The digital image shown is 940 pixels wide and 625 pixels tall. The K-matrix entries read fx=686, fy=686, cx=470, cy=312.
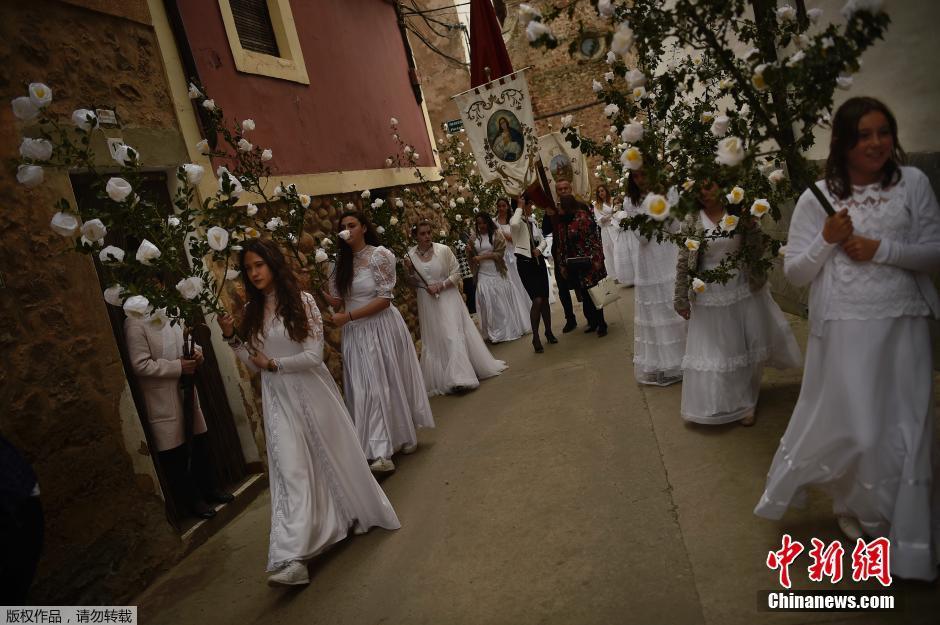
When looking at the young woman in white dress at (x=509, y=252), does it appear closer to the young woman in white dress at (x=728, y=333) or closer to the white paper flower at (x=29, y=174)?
the young woman in white dress at (x=728, y=333)

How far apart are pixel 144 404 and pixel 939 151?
5723 millimetres

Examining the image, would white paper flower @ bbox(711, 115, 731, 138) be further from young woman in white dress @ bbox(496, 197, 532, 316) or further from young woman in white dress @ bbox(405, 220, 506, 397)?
young woman in white dress @ bbox(496, 197, 532, 316)

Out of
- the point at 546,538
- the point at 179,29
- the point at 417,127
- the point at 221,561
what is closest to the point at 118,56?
the point at 179,29

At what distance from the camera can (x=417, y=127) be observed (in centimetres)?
1320

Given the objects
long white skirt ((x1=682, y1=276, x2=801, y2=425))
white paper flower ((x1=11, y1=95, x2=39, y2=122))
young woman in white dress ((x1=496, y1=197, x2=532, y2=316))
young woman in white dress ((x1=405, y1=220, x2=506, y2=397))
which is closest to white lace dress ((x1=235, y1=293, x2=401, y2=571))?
white paper flower ((x1=11, y1=95, x2=39, y2=122))

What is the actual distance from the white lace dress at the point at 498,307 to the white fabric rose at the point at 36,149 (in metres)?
7.54

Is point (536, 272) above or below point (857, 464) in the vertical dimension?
above

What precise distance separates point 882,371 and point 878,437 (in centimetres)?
27

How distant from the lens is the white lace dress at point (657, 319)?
6301 millimetres

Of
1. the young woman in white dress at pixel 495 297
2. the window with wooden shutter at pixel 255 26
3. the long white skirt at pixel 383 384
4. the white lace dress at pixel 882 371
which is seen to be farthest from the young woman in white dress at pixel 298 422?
the young woman in white dress at pixel 495 297

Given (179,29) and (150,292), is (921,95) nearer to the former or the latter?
(150,292)

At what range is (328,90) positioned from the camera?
967cm

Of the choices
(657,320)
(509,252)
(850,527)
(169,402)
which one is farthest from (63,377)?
(509,252)

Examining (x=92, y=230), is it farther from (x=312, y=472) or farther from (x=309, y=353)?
(x=312, y=472)
